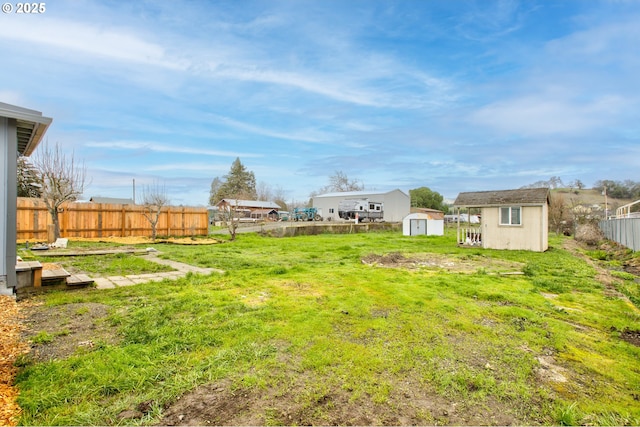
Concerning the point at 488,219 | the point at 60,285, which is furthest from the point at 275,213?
the point at 60,285

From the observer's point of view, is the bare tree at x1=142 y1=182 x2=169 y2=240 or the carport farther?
the bare tree at x1=142 y1=182 x2=169 y2=240

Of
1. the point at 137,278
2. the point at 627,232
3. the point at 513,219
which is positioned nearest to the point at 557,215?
the point at 627,232

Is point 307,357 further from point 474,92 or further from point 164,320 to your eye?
point 474,92

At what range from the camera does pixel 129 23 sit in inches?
338

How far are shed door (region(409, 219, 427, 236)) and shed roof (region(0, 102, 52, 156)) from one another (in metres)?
25.1

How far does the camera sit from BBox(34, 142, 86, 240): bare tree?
14.1m

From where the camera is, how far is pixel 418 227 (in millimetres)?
26828

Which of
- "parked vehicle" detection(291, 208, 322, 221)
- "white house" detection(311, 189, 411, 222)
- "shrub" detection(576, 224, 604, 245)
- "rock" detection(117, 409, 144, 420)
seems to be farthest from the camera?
"parked vehicle" detection(291, 208, 322, 221)

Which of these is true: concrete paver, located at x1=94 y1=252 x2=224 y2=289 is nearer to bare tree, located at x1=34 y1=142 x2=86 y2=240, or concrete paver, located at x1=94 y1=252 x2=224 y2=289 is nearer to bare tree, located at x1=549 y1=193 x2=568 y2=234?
bare tree, located at x1=34 y1=142 x2=86 y2=240

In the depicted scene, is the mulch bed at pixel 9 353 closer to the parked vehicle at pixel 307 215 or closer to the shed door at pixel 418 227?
the shed door at pixel 418 227

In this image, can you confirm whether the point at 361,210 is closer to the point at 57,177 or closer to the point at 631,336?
the point at 57,177

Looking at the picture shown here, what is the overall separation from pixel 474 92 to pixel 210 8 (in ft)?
64.6
